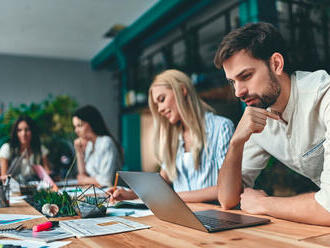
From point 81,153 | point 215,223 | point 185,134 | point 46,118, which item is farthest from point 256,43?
point 46,118

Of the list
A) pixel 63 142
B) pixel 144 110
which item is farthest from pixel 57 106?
pixel 144 110

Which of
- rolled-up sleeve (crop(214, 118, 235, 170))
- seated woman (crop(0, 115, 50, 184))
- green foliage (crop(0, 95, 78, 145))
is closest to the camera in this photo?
rolled-up sleeve (crop(214, 118, 235, 170))

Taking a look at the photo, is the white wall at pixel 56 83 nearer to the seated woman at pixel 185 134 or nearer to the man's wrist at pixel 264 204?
the seated woman at pixel 185 134

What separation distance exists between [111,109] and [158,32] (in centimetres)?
337

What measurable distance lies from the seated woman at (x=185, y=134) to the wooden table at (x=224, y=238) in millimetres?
1009

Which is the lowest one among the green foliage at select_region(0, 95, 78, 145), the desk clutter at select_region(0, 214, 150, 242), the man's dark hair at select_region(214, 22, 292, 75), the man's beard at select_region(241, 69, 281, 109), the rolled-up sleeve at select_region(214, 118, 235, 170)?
the desk clutter at select_region(0, 214, 150, 242)

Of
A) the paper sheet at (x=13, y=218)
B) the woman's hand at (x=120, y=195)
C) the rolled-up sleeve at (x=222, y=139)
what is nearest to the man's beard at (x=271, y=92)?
the rolled-up sleeve at (x=222, y=139)

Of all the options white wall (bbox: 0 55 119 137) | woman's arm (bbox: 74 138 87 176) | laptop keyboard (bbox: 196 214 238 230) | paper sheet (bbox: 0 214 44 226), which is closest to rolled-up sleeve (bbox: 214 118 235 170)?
laptop keyboard (bbox: 196 214 238 230)

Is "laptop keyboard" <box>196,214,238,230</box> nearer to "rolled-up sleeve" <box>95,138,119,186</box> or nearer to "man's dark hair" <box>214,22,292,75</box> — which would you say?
"man's dark hair" <box>214,22,292,75</box>

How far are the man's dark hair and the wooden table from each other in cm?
68

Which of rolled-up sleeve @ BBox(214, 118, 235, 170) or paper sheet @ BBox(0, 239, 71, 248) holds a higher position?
rolled-up sleeve @ BBox(214, 118, 235, 170)

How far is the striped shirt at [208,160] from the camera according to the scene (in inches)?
82.3

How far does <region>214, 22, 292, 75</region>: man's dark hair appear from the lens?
1423 mm

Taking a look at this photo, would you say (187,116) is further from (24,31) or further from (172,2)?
(24,31)
